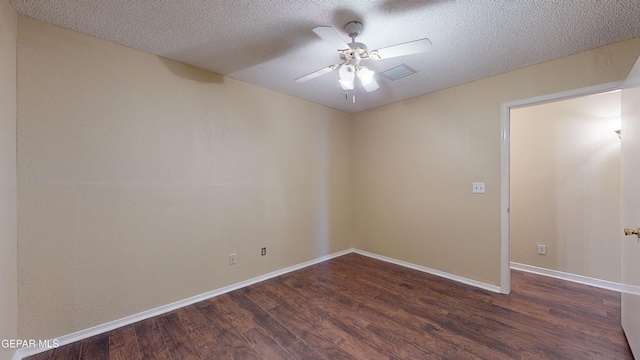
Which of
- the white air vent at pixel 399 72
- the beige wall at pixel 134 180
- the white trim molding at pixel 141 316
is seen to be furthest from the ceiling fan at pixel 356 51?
the white trim molding at pixel 141 316

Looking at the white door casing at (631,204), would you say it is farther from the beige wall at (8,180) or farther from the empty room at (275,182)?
the beige wall at (8,180)

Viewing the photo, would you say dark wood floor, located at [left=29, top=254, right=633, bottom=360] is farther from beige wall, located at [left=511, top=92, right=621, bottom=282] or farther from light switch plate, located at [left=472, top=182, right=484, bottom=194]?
light switch plate, located at [left=472, top=182, right=484, bottom=194]

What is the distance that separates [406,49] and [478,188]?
1881 millimetres

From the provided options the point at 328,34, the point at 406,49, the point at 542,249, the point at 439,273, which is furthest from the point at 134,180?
the point at 542,249

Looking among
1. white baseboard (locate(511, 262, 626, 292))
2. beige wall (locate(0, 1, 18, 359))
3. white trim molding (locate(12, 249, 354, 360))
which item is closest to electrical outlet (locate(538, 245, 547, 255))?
white baseboard (locate(511, 262, 626, 292))

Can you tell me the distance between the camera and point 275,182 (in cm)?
308

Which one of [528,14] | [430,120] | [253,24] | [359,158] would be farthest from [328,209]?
[528,14]

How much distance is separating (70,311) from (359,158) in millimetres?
3542

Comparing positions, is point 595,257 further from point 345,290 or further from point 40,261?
point 40,261

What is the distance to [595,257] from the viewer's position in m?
2.69

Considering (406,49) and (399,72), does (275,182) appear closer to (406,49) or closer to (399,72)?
(399,72)

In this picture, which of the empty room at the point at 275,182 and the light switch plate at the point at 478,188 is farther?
the light switch plate at the point at 478,188

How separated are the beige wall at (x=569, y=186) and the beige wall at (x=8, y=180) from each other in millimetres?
4764

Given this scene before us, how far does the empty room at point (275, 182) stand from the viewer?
1659mm
